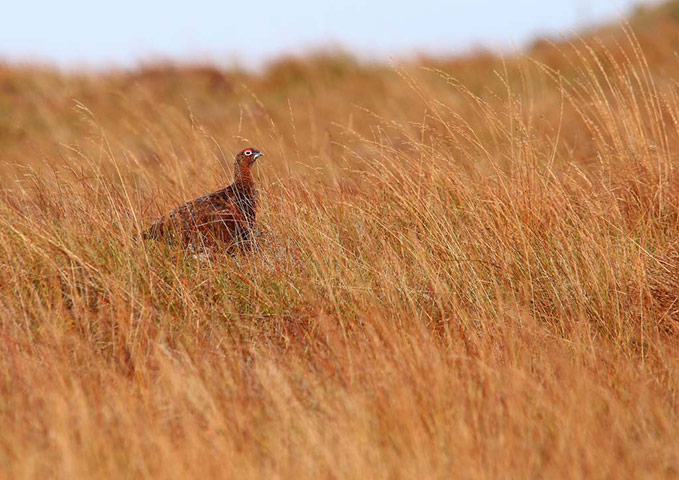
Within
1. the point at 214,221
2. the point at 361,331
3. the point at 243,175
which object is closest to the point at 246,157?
the point at 243,175

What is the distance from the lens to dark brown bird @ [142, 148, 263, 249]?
14.8 feet

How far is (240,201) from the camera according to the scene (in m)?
4.90

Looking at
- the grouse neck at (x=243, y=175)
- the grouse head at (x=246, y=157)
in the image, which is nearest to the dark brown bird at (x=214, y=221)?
the grouse neck at (x=243, y=175)

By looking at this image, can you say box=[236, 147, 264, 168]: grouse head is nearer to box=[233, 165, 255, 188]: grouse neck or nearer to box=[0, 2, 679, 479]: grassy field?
box=[233, 165, 255, 188]: grouse neck

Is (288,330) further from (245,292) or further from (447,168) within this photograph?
(447,168)

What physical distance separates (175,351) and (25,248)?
1.07 meters

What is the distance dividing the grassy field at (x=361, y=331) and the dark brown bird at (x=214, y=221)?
0.15m

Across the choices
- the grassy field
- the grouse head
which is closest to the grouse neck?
the grouse head

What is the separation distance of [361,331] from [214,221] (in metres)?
1.29

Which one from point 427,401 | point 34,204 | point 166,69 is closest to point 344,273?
point 427,401

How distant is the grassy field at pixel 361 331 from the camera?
275 cm

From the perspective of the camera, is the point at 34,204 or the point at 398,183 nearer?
the point at 34,204

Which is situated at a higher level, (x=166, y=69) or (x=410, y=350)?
(x=166, y=69)

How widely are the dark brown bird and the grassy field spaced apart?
145 mm
